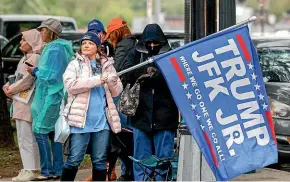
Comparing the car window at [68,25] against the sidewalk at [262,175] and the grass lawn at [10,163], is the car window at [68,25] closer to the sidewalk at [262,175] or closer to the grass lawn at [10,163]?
the grass lawn at [10,163]

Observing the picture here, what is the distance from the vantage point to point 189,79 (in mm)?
7738

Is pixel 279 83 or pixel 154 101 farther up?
pixel 279 83

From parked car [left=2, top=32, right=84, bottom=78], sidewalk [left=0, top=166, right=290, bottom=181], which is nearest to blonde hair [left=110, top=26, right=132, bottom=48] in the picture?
sidewalk [left=0, top=166, right=290, bottom=181]

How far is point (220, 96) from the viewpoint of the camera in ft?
25.5

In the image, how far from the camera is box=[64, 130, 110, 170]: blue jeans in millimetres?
8656

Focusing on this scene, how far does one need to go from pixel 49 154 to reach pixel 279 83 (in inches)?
122

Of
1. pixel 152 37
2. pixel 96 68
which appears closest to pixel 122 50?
pixel 152 37

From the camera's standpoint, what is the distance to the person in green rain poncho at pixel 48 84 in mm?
9844

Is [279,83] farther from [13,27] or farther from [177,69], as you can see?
[13,27]

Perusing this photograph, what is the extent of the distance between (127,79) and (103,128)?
888 mm

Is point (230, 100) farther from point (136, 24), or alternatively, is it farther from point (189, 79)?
point (136, 24)

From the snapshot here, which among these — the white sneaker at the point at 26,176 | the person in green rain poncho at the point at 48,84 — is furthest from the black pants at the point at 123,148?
the white sneaker at the point at 26,176

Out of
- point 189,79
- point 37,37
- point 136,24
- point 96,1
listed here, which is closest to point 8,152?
point 37,37

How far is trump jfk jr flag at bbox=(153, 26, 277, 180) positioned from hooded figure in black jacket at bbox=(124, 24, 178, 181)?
1406 millimetres
